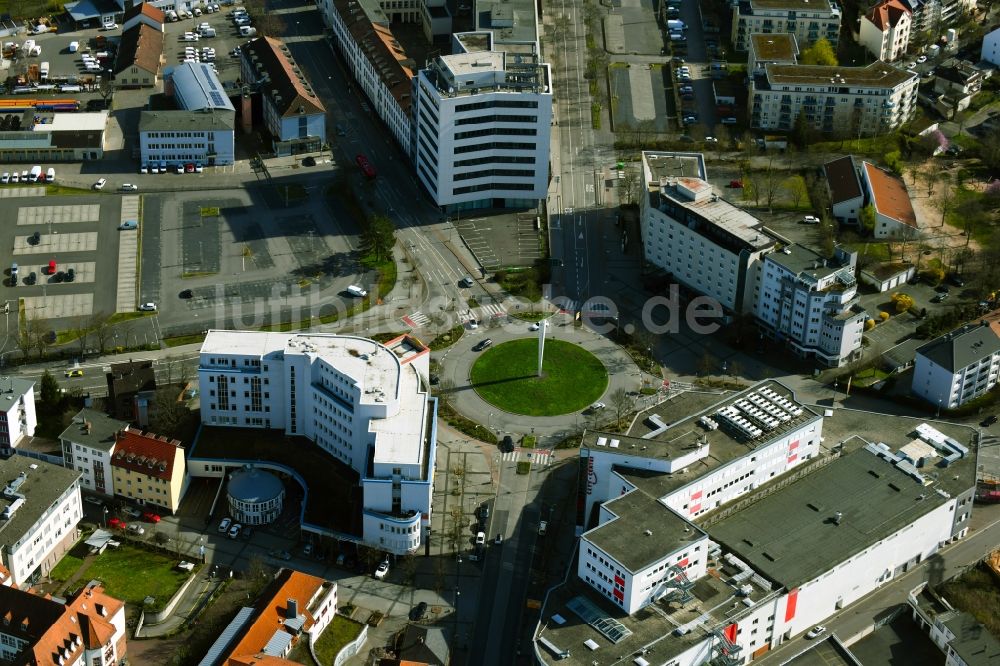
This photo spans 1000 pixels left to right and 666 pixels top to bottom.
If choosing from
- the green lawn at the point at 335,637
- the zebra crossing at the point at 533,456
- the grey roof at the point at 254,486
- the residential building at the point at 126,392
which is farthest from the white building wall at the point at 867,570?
the residential building at the point at 126,392

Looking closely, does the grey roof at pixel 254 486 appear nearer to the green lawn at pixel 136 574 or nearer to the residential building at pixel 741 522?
the green lawn at pixel 136 574

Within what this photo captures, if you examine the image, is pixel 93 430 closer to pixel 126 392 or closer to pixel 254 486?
pixel 126 392

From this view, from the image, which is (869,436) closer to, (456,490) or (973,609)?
(973,609)

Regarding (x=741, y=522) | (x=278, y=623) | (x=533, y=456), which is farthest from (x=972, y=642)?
(x=278, y=623)

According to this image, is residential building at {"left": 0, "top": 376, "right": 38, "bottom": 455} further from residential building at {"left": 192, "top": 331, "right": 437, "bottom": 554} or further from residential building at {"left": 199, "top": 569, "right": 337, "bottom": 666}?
residential building at {"left": 199, "top": 569, "right": 337, "bottom": 666}

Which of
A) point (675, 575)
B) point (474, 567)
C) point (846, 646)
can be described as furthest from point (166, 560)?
point (846, 646)

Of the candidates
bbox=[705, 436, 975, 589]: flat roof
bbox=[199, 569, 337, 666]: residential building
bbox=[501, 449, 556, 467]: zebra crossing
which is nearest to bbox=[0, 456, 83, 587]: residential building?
bbox=[199, 569, 337, 666]: residential building
